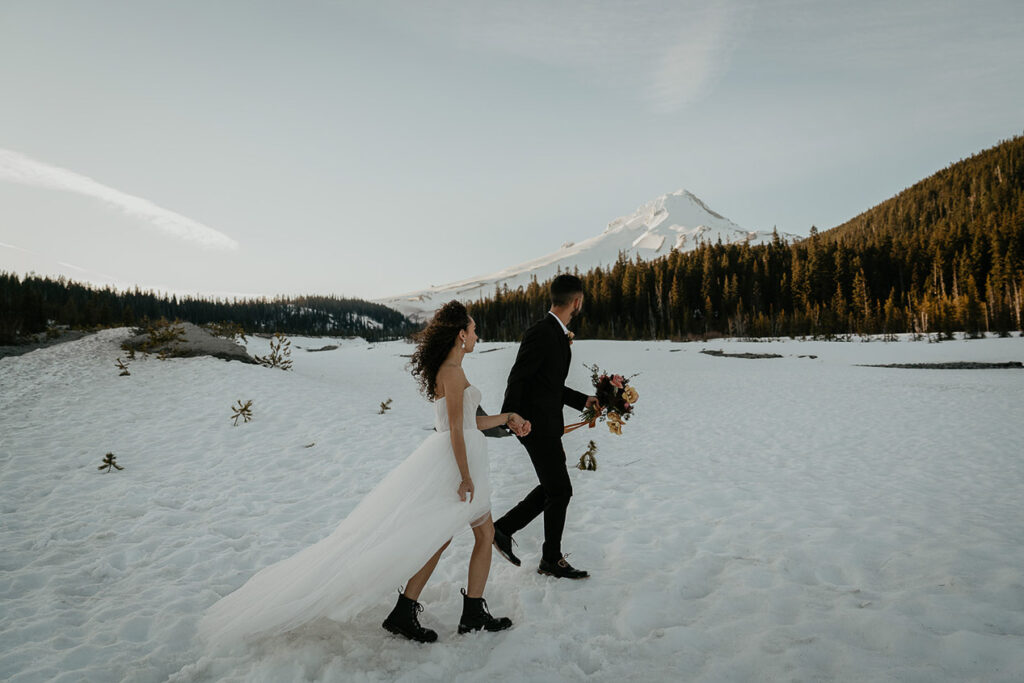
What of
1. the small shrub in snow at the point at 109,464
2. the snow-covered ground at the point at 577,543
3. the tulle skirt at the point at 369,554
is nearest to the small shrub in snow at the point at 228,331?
the snow-covered ground at the point at 577,543

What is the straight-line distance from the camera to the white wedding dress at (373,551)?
2.85 meters

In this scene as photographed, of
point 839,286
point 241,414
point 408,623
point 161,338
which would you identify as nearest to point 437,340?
point 408,623

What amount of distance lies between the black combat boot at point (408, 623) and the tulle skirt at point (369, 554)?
28cm

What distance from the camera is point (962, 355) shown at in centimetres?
2220

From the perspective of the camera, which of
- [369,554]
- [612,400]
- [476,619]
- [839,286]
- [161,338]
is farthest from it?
[839,286]

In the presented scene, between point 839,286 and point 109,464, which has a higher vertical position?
point 839,286

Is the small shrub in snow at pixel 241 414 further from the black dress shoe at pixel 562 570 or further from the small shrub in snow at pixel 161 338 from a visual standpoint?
the black dress shoe at pixel 562 570

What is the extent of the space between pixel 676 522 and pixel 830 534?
4.97ft

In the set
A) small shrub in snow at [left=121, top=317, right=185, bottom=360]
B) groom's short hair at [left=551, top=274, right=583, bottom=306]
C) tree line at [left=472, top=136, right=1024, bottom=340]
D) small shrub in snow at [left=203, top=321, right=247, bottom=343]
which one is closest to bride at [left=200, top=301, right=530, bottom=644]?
groom's short hair at [left=551, top=274, right=583, bottom=306]

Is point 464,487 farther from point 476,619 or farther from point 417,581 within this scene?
point 476,619

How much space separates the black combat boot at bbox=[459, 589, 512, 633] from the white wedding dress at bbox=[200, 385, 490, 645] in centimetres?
52

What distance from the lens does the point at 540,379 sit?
389cm

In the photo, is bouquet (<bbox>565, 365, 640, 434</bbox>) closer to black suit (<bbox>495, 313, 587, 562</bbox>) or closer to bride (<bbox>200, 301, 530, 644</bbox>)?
black suit (<bbox>495, 313, 587, 562</bbox>)

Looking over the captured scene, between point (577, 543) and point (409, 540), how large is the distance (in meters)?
2.52
